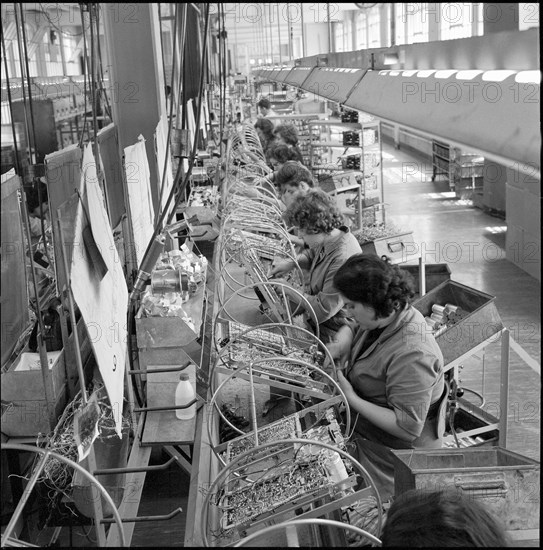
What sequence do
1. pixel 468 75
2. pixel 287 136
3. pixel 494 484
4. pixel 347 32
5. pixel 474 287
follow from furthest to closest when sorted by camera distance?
pixel 287 136
pixel 347 32
pixel 474 287
pixel 494 484
pixel 468 75

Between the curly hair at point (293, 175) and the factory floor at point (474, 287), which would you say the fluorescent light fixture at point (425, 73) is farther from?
the curly hair at point (293, 175)

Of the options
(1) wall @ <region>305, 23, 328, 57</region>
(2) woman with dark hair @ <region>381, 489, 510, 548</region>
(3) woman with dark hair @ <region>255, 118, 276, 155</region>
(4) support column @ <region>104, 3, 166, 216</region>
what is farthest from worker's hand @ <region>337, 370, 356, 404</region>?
(1) wall @ <region>305, 23, 328, 57</region>

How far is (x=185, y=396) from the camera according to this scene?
2.70 m

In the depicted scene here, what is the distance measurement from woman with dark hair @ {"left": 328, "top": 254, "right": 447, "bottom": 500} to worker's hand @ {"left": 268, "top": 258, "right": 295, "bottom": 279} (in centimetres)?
159

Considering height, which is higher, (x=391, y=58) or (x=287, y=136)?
(x=391, y=58)

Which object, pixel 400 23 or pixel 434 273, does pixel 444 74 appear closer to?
pixel 400 23

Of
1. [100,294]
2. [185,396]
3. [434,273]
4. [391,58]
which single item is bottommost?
[434,273]

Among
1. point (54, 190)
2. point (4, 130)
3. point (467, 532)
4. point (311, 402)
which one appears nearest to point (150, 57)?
point (311, 402)

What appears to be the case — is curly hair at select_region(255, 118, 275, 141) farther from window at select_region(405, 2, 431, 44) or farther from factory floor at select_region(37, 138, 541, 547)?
window at select_region(405, 2, 431, 44)

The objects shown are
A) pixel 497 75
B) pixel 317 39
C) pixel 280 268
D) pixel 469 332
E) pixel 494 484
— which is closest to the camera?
pixel 497 75

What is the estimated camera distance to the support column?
4.42 meters

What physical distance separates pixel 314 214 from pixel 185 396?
4.77 feet

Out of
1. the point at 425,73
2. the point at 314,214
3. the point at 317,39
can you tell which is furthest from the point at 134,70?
the point at 317,39

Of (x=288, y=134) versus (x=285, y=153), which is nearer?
(x=285, y=153)
